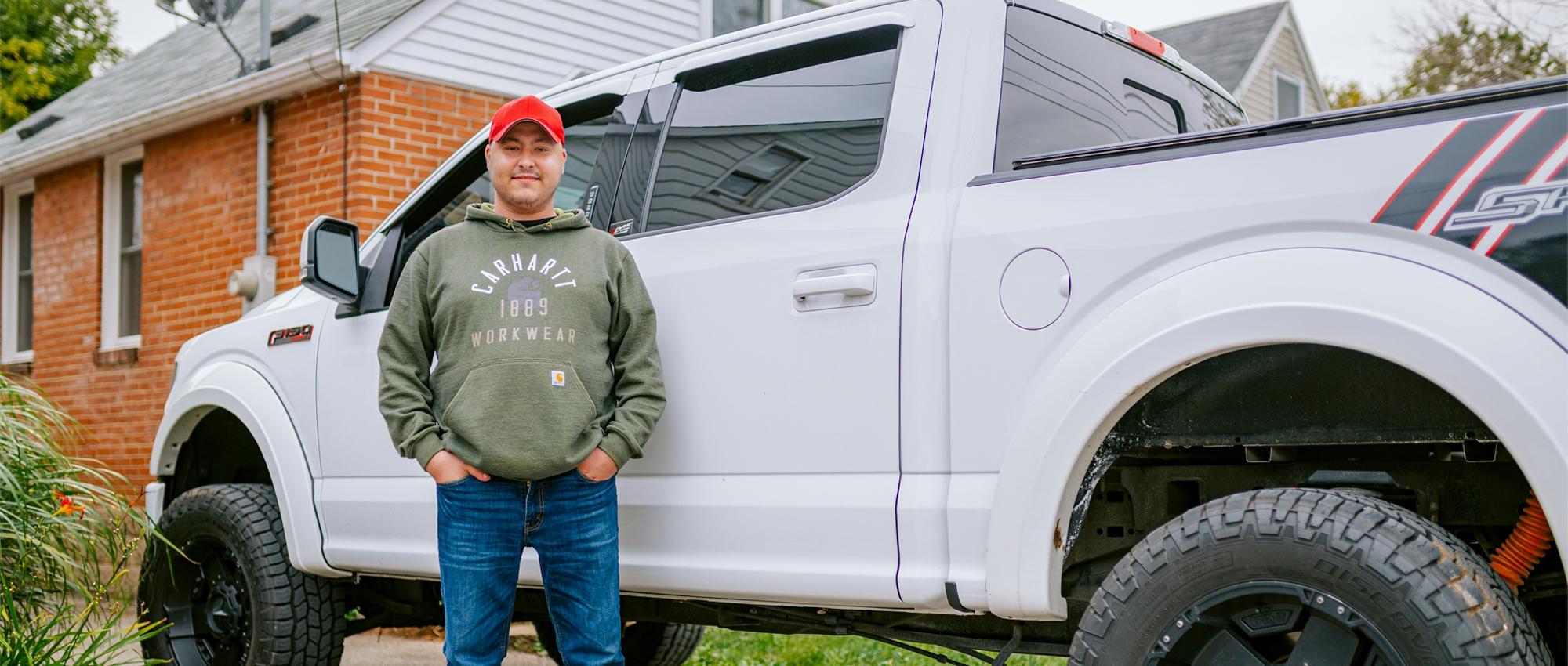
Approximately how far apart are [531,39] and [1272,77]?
51.5 feet

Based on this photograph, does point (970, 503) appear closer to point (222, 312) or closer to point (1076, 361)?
point (1076, 361)

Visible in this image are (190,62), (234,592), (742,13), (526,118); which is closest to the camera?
(526,118)

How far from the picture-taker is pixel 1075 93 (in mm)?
3312

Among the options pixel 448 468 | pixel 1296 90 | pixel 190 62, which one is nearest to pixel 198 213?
pixel 190 62

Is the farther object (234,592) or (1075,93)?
(234,592)

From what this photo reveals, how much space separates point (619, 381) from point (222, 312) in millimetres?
7795

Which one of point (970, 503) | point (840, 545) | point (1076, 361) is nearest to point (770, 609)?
point (840, 545)

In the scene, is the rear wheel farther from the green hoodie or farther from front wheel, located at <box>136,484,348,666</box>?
the green hoodie

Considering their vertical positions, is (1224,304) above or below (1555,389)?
above

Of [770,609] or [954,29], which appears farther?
[770,609]

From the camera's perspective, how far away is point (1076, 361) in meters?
2.67

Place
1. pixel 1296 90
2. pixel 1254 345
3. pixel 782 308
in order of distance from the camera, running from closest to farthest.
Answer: pixel 1254 345, pixel 782 308, pixel 1296 90

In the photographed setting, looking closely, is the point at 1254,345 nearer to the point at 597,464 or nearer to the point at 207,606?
the point at 597,464

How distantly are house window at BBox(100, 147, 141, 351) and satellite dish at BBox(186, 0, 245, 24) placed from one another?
88.4 inches
